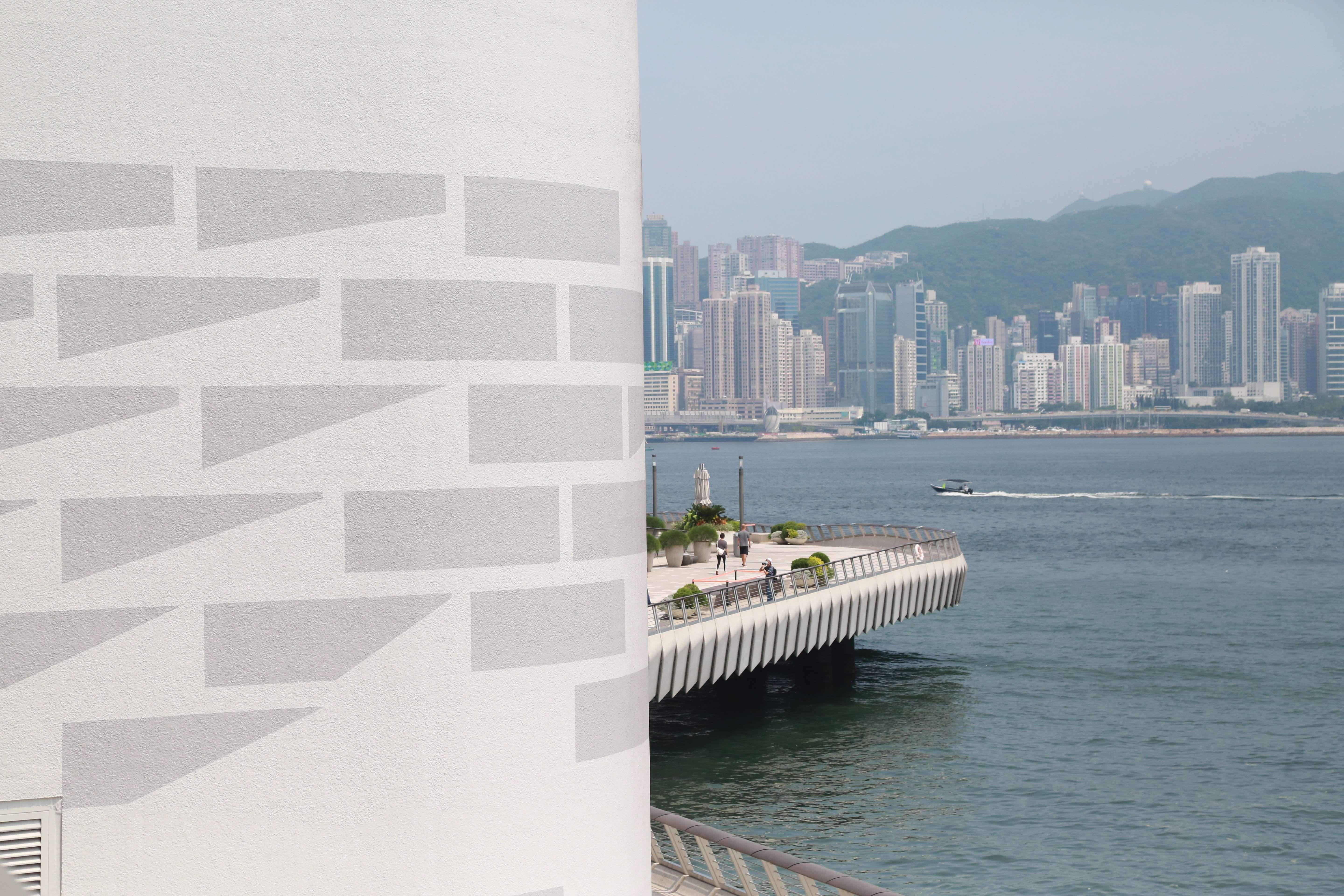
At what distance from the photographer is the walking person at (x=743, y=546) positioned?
3728cm

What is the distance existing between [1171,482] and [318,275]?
501ft

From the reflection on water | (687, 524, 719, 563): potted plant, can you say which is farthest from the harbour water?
(687, 524, 719, 563): potted plant

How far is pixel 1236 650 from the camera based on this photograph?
150 feet

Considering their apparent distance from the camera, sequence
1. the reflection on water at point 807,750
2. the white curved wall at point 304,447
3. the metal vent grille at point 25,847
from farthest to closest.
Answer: the reflection on water at point 807,750
the white curved wall at point 304,447
the metal vent grille at point 25,847

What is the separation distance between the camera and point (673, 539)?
37156 millimetres

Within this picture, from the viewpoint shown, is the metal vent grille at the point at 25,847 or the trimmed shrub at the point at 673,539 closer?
the metal vent grille at the point at 25,847

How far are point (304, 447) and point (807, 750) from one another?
26.1m

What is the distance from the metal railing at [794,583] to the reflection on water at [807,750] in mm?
3828

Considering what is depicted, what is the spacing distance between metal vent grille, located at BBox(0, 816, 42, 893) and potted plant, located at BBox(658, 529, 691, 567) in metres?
31.1

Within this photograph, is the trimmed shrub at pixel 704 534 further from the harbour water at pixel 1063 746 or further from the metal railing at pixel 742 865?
the metal railing at pixel 742 865

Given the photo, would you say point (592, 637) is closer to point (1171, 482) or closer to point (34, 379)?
point (34, 379)

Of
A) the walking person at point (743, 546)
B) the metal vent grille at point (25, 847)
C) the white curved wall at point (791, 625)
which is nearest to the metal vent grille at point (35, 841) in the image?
the metal vent grille at point (25, 847)

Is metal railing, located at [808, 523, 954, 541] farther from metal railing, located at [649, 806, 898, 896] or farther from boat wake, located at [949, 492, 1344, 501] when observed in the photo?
boat wake, located at [949, 492, 1344, 501]

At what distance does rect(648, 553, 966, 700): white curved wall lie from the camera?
84.3 feet
